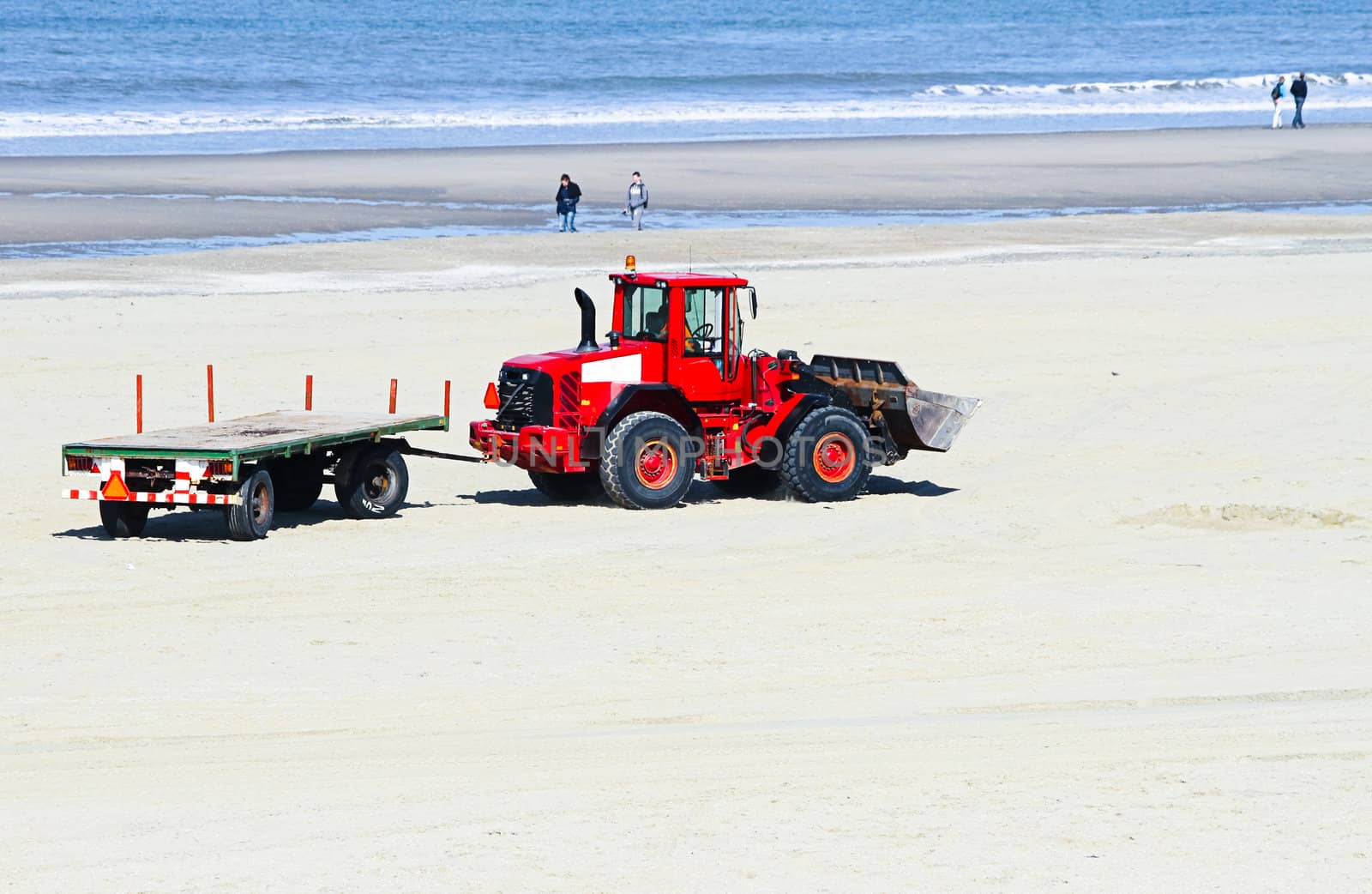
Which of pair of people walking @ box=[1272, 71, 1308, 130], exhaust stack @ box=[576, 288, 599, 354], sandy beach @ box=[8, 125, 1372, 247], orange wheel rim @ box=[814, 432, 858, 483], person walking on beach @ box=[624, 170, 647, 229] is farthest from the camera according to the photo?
pair of people walking @ box=[1272, 71, 1308, 130]

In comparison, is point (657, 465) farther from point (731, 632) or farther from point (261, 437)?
point (731, 632)

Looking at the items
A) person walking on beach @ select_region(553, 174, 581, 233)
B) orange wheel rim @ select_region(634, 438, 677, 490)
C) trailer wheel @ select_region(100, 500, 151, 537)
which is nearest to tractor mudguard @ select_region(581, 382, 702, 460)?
orange wheel rim @ select_region(634, 438, 677, 490)

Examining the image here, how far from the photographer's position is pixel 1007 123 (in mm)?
58969

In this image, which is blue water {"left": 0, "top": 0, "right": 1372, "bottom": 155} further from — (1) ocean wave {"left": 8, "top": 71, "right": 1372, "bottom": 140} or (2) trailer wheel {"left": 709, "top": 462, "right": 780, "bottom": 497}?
(2) trailer wheel {"left": 709, "top": 462, "right": 780, "bottom": 497}

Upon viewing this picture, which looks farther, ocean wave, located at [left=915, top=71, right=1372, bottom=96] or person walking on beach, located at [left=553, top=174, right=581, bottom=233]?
ocean wave, located at [left=915, top=71, right=1372, bottom=96]

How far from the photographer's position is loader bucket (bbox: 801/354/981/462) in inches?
648

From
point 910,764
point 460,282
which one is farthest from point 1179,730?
point 460,282

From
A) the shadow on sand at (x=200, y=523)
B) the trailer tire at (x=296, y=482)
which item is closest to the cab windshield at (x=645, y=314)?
the shadow on sand at (x=200, y=523)

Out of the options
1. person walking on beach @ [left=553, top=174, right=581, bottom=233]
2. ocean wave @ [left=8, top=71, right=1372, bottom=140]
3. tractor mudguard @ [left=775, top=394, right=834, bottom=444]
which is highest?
ocean wave @ [left=8, top=71, right=1372, bottom=140]

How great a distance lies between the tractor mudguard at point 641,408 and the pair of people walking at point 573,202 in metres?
17.0


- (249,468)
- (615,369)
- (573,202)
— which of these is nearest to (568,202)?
(573,202)

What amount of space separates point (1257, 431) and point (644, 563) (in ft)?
25.5

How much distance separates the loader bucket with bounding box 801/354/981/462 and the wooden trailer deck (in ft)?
11.5

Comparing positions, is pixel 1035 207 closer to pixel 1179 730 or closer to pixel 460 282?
pixel 460 282
